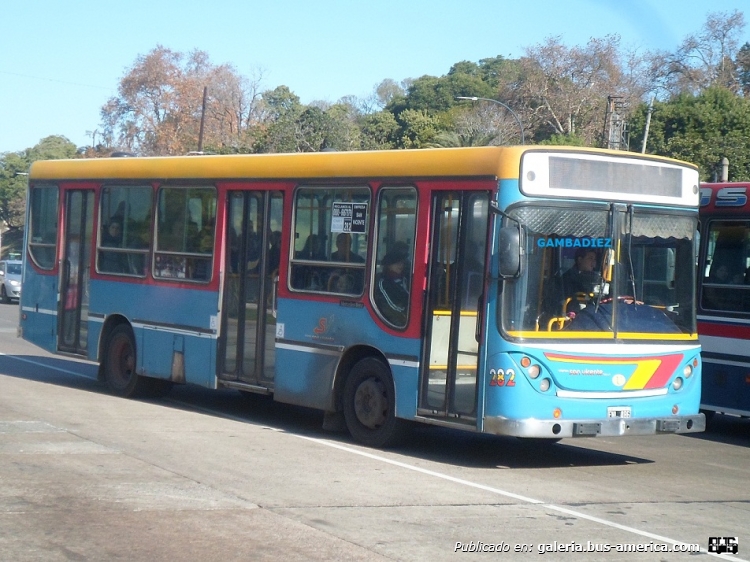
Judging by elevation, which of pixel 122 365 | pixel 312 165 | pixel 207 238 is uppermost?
pixel 312 165

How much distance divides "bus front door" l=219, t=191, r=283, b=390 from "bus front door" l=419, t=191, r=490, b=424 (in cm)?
239

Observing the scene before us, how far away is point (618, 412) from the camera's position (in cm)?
977

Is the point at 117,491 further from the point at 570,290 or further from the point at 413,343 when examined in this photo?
the point at 570,290

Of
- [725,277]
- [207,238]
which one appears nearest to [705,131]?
[725,277]

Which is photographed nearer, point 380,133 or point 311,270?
point 311,270

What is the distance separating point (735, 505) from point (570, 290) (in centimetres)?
228

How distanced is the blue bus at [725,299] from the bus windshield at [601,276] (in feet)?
8.07

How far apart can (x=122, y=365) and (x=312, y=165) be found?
4482 millimetres

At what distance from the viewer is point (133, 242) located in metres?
13.8

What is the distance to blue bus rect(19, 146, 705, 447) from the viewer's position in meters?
9.44

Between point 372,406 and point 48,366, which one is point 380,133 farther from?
point 372,406

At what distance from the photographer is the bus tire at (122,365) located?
13930 mm

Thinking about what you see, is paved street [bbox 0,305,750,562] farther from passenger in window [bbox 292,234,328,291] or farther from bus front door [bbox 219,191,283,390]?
passenger in window [bbox 292,234,328,291]

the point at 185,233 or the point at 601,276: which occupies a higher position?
the point at 185,233
